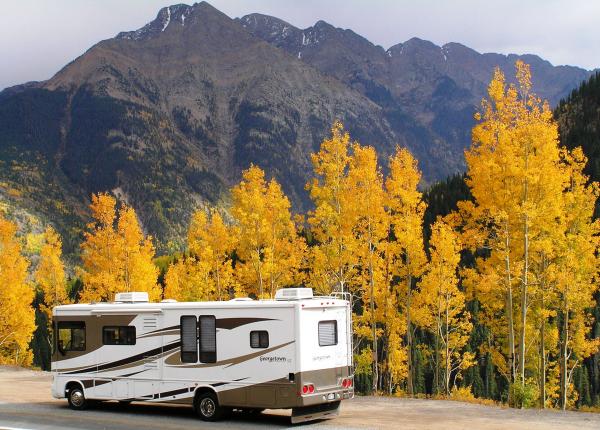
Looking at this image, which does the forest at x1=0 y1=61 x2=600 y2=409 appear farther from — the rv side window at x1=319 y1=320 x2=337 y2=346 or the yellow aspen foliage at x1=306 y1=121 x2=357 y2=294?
the rv side window at x1=319 y1=320 x2=337 y2=346

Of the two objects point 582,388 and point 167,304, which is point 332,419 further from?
point 582,388

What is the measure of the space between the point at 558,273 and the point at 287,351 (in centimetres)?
A: 1566

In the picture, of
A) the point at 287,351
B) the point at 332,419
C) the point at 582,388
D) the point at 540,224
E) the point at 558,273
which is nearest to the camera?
the point at 287,351

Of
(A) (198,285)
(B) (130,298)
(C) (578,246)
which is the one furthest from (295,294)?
(A) (198,285)

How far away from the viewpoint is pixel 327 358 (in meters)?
20.3

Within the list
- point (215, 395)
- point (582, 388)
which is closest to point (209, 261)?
point (215, 395)

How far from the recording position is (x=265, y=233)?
43.3 meters

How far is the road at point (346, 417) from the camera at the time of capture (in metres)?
19.8

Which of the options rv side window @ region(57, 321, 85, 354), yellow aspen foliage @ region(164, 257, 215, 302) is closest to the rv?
rv side window @ region(57, 321, 85, 354)

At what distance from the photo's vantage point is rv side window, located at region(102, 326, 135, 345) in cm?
2250

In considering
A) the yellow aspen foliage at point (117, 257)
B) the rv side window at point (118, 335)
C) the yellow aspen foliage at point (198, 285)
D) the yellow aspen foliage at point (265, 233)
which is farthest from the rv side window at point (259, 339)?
the yellow aspen foliage at point (117, 257)

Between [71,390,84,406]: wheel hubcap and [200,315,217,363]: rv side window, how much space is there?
5.31 m

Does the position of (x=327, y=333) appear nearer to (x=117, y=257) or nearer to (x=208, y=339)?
(x=208, y=339)

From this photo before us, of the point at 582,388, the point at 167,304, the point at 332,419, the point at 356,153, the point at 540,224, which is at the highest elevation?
the point at 356,153
